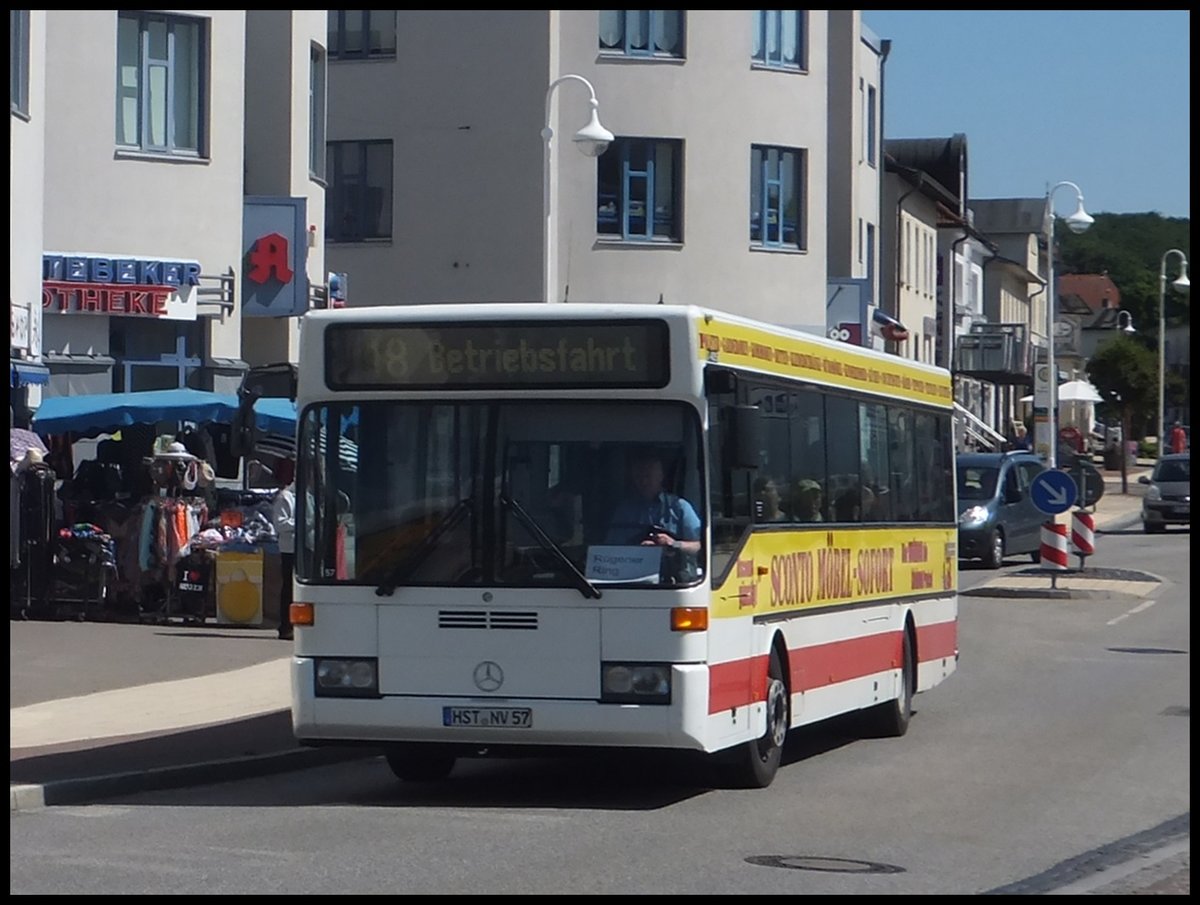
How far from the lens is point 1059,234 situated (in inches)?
6265

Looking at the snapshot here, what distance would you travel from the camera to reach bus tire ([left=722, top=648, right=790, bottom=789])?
41.2 ft

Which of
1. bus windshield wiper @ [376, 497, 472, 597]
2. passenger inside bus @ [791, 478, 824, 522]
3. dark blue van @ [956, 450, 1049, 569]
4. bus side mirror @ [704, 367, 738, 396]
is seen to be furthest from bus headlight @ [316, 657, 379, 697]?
dark blue van @ [956, 450, 1049, 569]

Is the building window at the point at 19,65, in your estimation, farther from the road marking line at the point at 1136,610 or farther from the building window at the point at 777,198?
the building window at the point at 777,198

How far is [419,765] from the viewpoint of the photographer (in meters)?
13.0

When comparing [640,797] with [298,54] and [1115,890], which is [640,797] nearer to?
[1115,890]

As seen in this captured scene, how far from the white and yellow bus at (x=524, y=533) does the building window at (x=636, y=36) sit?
105 ft

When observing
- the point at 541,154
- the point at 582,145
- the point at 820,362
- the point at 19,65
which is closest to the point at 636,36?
the point at 541,154

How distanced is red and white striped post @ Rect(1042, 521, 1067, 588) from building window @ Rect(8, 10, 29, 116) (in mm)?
14827

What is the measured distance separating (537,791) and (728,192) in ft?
106

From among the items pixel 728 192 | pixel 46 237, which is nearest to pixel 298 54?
pixel 46 237

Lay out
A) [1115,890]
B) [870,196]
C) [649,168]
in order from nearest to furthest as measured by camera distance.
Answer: [1115,890] < [649,168] < [870,196]

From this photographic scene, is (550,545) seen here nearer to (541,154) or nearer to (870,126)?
(541,154)

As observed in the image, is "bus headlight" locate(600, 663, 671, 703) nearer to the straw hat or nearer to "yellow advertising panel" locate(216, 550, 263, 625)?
"yellow advertising panel" locate(216, 550, 263, 625)

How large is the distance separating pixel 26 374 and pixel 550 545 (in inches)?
578
